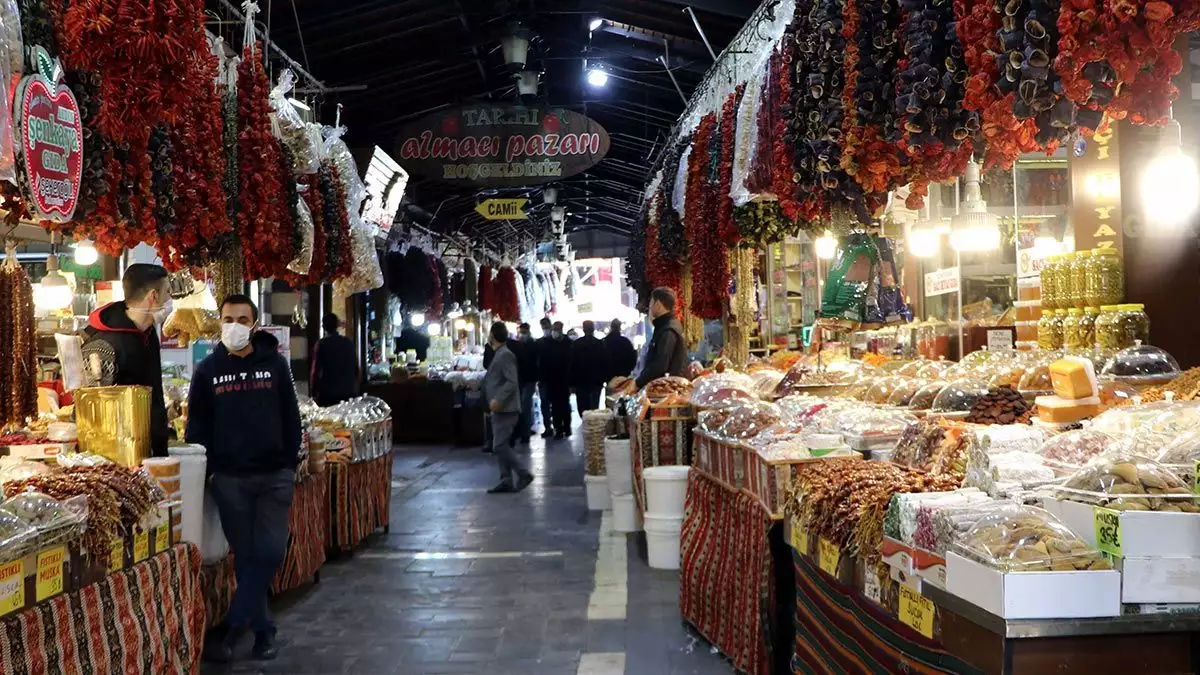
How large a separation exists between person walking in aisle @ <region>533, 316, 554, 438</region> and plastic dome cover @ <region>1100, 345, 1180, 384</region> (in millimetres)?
11692

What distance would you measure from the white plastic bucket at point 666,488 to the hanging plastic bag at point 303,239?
2581mm

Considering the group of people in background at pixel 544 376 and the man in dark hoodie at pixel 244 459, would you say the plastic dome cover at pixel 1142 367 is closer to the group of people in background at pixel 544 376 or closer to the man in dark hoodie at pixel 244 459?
the man in dark hoodie at pixel 244 459

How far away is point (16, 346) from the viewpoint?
4.25 metres

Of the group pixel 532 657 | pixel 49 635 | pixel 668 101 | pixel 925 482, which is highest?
pixel 668 101

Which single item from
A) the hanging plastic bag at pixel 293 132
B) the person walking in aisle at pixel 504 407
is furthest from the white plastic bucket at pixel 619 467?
the hanging plastic bag at pixel 293 132

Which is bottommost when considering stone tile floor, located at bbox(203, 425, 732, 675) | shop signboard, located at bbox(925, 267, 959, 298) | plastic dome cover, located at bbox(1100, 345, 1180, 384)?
stone tile floor, located at bbox(203, 425, 732, 675)

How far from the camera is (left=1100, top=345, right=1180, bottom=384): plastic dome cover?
455 centimetres

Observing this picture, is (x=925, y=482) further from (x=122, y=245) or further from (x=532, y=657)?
(x=122, y=245)

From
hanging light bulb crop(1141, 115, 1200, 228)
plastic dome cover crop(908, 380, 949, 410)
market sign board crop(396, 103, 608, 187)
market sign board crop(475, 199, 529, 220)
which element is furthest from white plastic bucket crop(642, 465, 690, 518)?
market sign board crop(475, 199, 529, 220)

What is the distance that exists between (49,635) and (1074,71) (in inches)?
124

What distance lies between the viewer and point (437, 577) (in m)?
7.06

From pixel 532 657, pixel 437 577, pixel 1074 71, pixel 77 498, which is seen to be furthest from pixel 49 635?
pixel 437 577

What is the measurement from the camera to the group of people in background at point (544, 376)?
1101 centimetres

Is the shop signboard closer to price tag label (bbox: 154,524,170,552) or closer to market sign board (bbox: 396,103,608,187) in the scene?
market sign board (bbox: 396,103,608,187)
